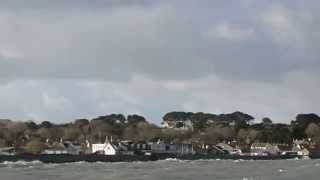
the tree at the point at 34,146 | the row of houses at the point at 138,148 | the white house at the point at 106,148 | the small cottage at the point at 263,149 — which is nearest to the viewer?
the white house at the point at 106,148

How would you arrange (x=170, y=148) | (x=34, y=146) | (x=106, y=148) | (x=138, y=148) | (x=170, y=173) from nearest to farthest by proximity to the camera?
(x=170, y=173) < (x=106, y=148) < (x=34, y=146) < (x=138, y=148) < (x=170, y=148)

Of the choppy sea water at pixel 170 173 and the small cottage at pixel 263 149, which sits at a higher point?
the small cottage at pixel 263 149

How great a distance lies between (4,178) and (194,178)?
45.8ft

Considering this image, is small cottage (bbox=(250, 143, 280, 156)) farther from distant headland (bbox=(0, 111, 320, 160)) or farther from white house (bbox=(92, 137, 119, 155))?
white house (bbox=(92, 137, 119, 155))

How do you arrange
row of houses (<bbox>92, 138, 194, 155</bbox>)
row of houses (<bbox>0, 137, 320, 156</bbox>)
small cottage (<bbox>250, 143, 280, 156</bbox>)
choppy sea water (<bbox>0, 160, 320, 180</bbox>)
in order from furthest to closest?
small cottage (<bbox>250, 143, 280, 156</bbox>) < row of houses (<bbox>0, 137, 320, 156</bbox>) < row of houses (<bbox>92, 138, 194, 155</bbox>) < choppy sea water (<bbox>0, 160, 320, 180</bbox>)

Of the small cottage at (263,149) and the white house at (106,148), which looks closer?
the white house at (106,148)

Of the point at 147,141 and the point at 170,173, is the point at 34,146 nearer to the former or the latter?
the point at 147,141

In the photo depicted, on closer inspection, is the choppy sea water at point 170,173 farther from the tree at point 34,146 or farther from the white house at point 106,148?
the tree at point 34,146

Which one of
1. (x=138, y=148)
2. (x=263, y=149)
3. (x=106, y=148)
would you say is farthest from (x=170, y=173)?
(x=263, y=149)

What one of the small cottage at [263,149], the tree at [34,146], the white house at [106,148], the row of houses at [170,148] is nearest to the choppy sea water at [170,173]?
the white house at [106,148]

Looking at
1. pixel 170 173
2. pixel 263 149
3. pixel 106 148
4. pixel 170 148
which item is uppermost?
pixel 263 149

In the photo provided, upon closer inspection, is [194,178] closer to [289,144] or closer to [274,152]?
[274,152]

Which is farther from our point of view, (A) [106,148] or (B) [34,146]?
(B) [34,146]

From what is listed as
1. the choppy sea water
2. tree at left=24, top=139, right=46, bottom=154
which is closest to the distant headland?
tree at left=24, top=139, right=46, bottom=154
